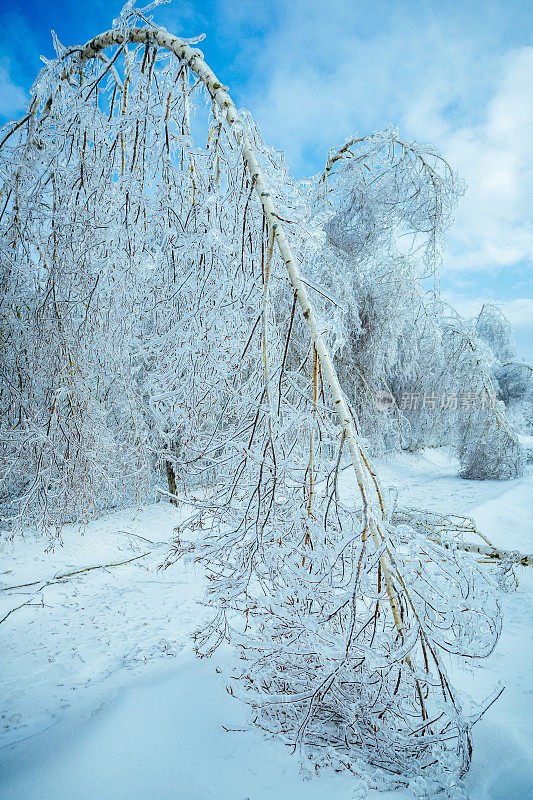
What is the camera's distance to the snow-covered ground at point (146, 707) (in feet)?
4.37

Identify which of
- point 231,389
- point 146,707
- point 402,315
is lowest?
point 146,707

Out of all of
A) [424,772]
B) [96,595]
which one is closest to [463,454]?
[96,595]

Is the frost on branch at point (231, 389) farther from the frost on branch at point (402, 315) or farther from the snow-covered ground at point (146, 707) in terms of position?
the frost on branch at point (402, 315)

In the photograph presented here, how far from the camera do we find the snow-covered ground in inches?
52.5

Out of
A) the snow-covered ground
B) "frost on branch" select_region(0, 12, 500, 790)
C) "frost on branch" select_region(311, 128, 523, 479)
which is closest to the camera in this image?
"frost on branch" select_region(0, 12, 500, 790)

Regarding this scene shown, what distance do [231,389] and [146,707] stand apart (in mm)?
1593

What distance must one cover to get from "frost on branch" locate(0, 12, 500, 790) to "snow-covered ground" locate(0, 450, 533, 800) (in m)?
0.15

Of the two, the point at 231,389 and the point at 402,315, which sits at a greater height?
the point at 402,315

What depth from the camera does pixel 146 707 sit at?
5.91ft

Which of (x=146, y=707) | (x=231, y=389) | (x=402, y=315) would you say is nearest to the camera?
(x=231, y=389)

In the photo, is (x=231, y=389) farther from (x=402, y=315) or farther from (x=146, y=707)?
(x=402, y=315)

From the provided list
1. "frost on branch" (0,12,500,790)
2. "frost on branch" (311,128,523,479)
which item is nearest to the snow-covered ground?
"frost on branch" (0,12,500,790)

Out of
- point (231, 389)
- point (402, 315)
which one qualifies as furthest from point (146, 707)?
point (402, 315)

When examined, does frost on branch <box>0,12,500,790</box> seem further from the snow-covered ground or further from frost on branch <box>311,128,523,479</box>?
frost on branch <box>311,128,523,479</box>
